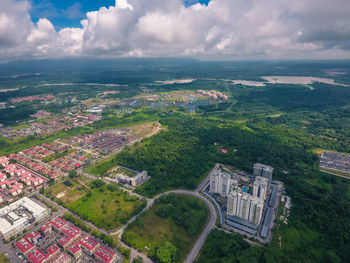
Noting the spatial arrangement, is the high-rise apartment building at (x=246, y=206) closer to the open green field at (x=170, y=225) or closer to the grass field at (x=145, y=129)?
the open green field at (x=170, y=225)

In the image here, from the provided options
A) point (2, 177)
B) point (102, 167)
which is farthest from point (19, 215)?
point (102, 167)

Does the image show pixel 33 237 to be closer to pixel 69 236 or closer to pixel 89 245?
pixel 69 236

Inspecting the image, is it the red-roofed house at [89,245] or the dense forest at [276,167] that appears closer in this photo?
the red-roofed house at [89,245]

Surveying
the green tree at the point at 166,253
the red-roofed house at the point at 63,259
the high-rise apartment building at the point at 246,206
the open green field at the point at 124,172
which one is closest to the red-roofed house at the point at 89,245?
the red-roofed house at the point at 63,259

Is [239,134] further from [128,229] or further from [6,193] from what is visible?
[6,193]

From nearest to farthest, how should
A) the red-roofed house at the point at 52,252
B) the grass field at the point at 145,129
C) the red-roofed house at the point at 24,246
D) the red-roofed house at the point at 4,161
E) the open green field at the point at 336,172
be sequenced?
the red-roofed house at the point at 52,252 < the red-roofed house at the point at 24,246 < the open green field at the point at 336,172 < the red-roofed house at the point at 4,161 < the grass field at the point at 145,129

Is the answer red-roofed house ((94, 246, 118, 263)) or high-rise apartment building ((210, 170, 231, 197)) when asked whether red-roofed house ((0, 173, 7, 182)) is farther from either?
high-rise apartment building ((210, 170, 231, 197))
